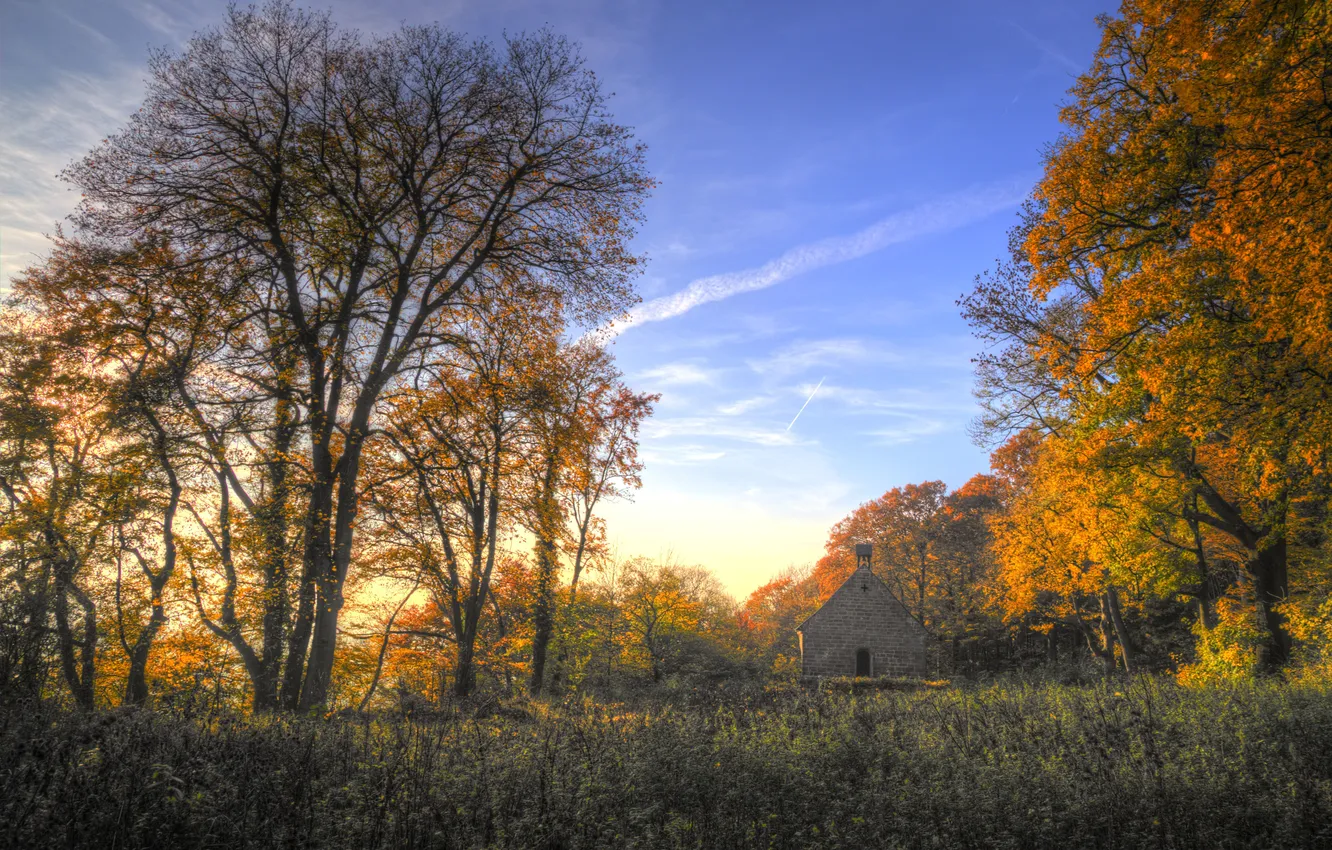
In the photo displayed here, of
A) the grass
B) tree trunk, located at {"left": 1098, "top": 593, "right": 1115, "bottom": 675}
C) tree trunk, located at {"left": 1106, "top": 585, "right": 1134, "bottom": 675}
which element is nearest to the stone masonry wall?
tree trunk, located at {"left": 1098, "top": 593, "right": 1115, "bottom": 675}

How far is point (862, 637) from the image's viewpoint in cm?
2875

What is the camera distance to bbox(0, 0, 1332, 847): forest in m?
5.75

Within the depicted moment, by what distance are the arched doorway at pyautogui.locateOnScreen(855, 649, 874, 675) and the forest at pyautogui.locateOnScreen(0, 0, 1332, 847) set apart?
1237 centimetres

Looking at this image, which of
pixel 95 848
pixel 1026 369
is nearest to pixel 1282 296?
pixel 1026 369

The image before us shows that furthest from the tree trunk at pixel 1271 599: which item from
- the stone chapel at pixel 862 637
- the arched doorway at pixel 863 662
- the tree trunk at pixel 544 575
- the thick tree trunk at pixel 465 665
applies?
the thick tree trunk at pixel 465 665

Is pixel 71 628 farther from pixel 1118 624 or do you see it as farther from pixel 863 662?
pixel 1118 624

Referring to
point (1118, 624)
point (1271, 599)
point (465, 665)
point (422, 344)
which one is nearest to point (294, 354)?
point (422, 344)

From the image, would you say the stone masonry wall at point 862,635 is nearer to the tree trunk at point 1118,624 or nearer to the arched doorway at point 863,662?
the arched doorway at point 863,662

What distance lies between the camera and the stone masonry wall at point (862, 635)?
1122 inches

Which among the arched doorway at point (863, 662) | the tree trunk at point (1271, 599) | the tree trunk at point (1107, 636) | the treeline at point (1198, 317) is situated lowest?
the arched doorway at point (863, 662)

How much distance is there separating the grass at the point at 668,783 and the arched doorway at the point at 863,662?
21.0 m

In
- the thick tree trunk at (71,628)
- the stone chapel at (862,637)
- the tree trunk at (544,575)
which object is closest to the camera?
the thick tree trunk at (71,628)

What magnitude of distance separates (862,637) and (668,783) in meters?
24.6

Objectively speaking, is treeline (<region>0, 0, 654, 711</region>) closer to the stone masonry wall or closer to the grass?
the grass
